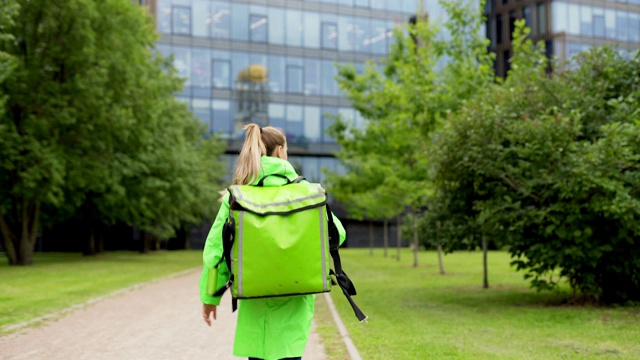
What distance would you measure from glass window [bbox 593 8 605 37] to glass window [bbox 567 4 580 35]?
156 cm

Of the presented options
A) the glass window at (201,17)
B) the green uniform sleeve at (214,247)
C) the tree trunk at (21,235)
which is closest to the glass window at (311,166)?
the glass window at (201,17)

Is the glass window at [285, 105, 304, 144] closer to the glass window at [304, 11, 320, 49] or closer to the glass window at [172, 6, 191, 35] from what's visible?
the glass window at [304, 11, 320, 49]

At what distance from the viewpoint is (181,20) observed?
49.2 m

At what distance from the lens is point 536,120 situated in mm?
11984

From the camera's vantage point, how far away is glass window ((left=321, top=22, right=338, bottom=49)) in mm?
53250

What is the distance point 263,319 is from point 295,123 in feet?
159

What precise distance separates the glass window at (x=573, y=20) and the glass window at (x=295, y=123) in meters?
22.3

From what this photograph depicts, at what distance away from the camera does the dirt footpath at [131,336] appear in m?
8.55

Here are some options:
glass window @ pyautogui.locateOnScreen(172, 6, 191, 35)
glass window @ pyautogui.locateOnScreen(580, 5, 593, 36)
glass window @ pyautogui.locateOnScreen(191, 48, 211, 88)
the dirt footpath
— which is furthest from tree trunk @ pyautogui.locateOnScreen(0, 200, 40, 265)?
glass window @ pyautogui.locateOnScreen(580, 5, 593, 36)

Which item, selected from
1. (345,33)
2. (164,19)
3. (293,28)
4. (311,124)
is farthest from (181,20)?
(345,33)

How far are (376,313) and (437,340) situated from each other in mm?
3566

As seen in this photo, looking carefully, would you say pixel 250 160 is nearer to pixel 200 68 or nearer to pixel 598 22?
pixel 200 68

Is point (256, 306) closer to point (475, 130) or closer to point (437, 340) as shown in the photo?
point (437, 340)

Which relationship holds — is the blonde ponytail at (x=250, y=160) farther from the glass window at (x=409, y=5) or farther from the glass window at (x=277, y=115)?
the glass window at (x=409, y=5)
